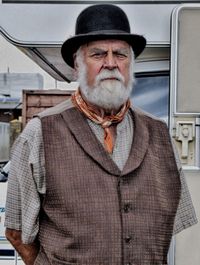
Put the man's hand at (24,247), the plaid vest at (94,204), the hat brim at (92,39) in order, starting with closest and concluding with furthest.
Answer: the plaid vest at (94,204)
the hat brim at (92,39)
the man's hand at (24,247)

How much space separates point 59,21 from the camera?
112 inches

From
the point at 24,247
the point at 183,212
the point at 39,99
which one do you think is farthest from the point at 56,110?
the point at 39,99

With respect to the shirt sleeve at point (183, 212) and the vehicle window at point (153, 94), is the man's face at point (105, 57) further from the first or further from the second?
the vehicle window at point (153, 94)

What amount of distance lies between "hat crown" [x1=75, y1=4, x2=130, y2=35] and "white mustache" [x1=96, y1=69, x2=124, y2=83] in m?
0.16

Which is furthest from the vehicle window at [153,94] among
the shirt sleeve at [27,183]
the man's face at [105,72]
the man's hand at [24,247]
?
the man's hand at [24,247]

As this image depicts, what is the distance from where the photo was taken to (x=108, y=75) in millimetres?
2055

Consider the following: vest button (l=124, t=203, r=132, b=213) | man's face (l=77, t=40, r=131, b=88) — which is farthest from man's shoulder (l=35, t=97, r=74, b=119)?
vest button (l=124, t=203, r=132, b=213)

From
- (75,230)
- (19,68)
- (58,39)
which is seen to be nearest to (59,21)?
(58,39)

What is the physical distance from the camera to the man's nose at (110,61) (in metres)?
2.04

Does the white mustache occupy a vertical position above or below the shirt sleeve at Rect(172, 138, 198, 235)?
above

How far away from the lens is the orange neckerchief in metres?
2.07

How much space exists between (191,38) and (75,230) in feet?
4.39

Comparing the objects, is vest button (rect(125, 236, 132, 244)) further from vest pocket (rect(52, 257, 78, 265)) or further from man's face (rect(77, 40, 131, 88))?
man's face (rect(77, 40, 131, 88))

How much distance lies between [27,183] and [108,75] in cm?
51
